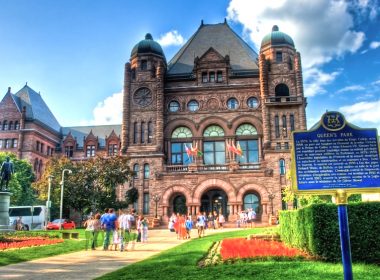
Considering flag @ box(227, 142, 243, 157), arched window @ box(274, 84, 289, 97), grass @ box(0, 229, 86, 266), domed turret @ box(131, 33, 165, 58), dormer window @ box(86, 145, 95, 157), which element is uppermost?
domed turret @ box(131, 33, 165, 58)

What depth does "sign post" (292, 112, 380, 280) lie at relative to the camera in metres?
7.64

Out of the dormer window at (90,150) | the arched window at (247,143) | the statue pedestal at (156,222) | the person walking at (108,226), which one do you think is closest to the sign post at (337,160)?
the person walking at (108,226)

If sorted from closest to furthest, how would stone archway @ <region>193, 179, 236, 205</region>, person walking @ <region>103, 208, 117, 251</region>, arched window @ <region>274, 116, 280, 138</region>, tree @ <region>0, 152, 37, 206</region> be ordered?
person walking @ <region>103, 208, 117, 251</region> → stone archway @ <region>193, 179, 236, 205</region> → arched window @ <region>274, 116, 280, 138</region> → tree @ <region>0, 152, 37, 206</region>

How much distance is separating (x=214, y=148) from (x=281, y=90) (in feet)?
37.9

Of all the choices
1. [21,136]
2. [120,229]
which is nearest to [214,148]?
[120,229]

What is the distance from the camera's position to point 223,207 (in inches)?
1768

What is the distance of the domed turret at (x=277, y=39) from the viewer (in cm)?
5047

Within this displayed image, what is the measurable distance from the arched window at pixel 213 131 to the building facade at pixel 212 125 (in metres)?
0.13

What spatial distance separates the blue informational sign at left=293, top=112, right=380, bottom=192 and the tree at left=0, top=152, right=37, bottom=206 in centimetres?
5130

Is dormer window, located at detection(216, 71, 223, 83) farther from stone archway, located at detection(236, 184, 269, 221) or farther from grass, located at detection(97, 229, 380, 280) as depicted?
grass, located at detection(97, 229, 380, 280)

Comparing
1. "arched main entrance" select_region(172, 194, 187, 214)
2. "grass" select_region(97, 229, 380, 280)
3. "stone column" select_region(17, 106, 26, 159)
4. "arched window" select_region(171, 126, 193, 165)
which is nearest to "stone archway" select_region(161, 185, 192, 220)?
"arched main entrance" select_region(172, 194, 187, 214)

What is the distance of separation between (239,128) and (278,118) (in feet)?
16.9

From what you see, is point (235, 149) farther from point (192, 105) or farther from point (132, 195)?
point (132, 195)

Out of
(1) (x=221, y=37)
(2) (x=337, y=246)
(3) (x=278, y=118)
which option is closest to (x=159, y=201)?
(3) (x=278, y=118)
